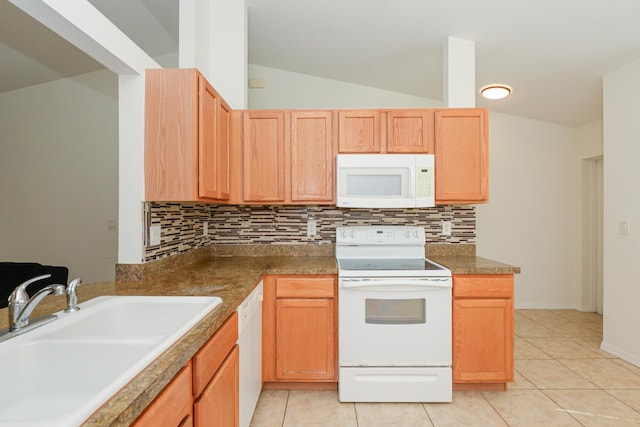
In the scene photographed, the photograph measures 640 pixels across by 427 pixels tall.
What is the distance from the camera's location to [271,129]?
2514 millimetres

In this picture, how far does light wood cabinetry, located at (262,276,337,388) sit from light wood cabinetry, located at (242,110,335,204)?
693 mm

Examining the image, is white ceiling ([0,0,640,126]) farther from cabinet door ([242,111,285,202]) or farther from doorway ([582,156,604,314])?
cabinet door ([242,111,285,202])

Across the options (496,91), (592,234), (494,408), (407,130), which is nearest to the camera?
(494,408)

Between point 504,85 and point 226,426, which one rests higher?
point 504,85

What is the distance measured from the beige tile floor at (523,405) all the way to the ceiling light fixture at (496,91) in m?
2.39

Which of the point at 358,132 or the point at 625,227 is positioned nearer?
the point at 358,132

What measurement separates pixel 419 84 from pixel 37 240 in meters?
4.14

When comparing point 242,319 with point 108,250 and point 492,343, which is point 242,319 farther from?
point 108,250

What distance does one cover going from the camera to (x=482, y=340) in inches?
84.4

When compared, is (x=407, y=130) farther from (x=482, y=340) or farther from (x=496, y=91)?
(x=482, y=340)

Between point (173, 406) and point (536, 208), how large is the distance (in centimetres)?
428

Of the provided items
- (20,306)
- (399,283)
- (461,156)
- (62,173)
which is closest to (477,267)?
(399,283)

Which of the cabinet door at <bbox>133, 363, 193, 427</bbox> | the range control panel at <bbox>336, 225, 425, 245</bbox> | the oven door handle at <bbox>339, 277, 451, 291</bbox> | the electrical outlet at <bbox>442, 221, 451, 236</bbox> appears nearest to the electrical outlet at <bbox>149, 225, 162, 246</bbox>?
the cabinet door at <bbox>133, 363, 193, 427</bbox>

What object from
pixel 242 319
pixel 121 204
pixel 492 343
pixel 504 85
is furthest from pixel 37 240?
pixel 504 85
